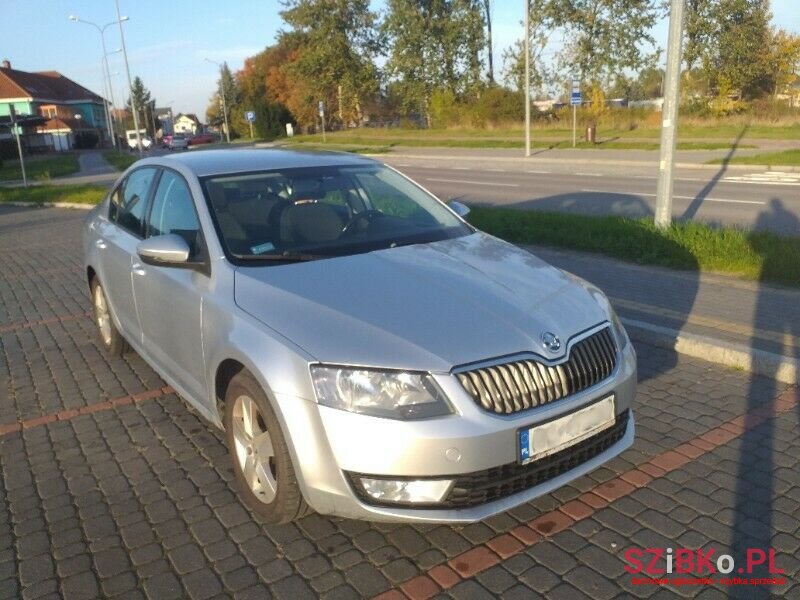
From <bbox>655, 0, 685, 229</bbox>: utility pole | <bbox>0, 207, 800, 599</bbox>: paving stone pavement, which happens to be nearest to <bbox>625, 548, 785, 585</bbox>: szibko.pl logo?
<bbox>0, 207, 800, 599</bbox>: paving stone pavement

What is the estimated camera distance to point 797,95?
3891 cm

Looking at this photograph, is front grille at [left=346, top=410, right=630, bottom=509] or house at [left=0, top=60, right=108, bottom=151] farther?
house at [left=0, top=60, right=108, bottom=151]

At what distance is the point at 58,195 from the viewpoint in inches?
→ 857

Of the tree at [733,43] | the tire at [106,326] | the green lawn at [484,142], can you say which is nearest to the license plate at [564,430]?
the tire at [106,326]

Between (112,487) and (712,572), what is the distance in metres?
2.86

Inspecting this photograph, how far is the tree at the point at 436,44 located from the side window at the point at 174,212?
50305 mm

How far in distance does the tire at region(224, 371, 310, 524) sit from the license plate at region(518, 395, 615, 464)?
968 mm

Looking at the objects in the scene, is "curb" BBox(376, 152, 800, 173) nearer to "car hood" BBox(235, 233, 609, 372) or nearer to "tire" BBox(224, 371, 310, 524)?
"car hood" BBox(235, 233, 609, 372)

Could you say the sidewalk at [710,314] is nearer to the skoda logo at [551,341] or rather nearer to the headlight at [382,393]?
the skoda logo at [551,341]

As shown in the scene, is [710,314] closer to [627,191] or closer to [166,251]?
[166,251]

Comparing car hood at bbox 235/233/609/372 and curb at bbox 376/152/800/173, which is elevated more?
car hood at bbox 235/233/609/372

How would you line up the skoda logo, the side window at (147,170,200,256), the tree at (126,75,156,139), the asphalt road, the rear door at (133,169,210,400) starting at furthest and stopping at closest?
A: the tree at (126,75,156,139) → the asphalt road → the side window at (147,170,200,256) → the rear door at (133,169,210,400) → the skoda logo

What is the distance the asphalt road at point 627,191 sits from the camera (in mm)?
12438

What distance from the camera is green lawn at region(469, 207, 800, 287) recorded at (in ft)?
23.1
